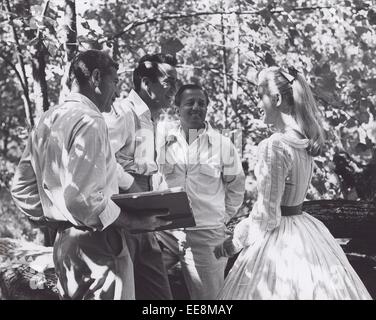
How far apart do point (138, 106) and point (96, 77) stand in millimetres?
959

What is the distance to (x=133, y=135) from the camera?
12.6 feet

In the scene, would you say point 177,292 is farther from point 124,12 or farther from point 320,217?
point 124,12

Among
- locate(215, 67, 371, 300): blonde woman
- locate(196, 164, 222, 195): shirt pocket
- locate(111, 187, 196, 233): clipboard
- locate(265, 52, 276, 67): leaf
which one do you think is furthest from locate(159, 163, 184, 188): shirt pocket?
locate(265, 52, 276, 67): leaf

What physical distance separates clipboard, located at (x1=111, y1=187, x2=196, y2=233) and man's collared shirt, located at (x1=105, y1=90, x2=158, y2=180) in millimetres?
789

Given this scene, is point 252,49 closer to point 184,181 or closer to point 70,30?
point 70,30

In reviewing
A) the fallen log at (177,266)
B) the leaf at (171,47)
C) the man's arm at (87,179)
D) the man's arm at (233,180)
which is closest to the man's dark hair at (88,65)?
the man's arm at (87,179)

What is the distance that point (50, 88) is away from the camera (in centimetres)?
807

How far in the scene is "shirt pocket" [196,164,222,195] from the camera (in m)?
4.30

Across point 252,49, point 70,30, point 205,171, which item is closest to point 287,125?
point 205,171

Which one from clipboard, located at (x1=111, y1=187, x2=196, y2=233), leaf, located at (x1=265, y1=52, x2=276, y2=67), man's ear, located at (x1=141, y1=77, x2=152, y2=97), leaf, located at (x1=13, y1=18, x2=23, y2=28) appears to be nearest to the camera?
clipboard, located at (x1=111, y1=187, x2=196, y2=233)

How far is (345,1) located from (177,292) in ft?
9.21

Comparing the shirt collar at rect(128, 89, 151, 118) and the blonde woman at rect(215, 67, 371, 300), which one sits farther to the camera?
the shirt collar at rect(128, 89, 151, 118)

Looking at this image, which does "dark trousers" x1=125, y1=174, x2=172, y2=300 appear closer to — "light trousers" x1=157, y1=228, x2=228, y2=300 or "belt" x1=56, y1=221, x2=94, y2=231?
"light trousers" x1=157, y1=228, x2=228, y2=300
